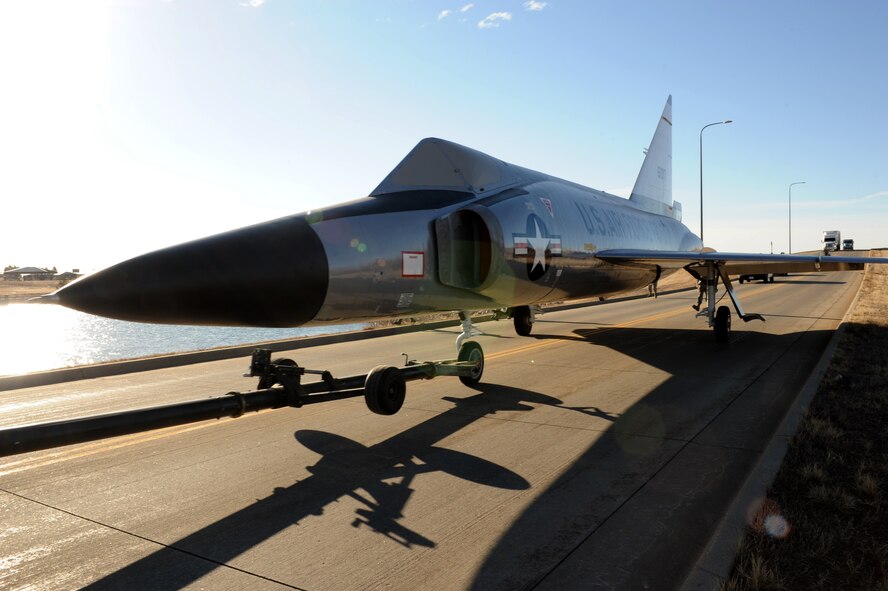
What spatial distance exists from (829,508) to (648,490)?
119 centimetres

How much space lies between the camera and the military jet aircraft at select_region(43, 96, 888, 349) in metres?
4.30

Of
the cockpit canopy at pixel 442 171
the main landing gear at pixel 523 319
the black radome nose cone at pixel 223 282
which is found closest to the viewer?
the black radome nose cone at pixel 223 282

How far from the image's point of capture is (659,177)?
18938 millimetres

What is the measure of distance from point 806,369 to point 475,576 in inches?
344

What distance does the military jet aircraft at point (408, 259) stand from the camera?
4.30 meters

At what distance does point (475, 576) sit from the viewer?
3.31 metres

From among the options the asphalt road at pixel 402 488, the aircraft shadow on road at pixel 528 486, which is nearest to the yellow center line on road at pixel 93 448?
the asphalt road at pixel 402 488

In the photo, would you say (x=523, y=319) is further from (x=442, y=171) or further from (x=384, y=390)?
(x=384, y=390)

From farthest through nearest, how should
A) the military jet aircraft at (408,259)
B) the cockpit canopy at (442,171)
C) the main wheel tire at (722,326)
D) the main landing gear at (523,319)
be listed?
the main landing gear at (523,319)
the main wheel tire at (722,326)
the cockpit canopy at (442,171)
the military jet aircraft at (408,259)

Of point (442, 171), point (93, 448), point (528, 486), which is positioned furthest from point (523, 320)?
point (93, 448)

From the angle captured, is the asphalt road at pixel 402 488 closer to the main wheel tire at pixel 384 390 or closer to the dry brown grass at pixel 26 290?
the main wheel tire at pixel 384 390

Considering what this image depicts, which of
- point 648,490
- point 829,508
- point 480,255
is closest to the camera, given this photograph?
point 829,508

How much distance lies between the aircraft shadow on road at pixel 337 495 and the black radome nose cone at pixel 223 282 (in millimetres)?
1385

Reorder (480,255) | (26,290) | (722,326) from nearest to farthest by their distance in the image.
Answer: (480,255) → (722,326) → (26,290)
